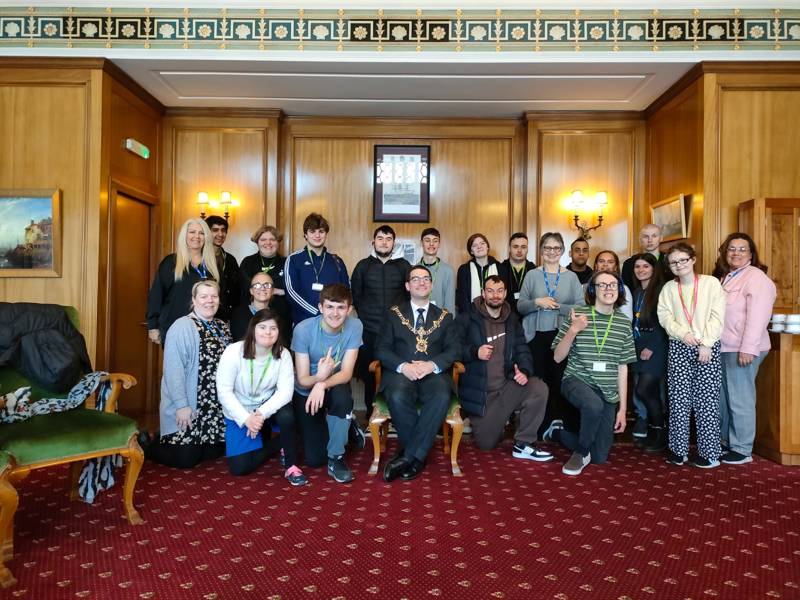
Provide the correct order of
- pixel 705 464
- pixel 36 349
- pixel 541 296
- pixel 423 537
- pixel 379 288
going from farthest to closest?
pixel 379 288 → pixel 541 296 → pixel 705 464 → pixel 36 349 → pixel 423 537

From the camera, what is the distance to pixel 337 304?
12.7 ft

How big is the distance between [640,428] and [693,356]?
908mm

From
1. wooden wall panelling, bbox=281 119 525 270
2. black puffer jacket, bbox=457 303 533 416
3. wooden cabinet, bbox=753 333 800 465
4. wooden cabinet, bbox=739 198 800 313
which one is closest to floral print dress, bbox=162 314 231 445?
black puffer jacket, bbox=457 303 533 416

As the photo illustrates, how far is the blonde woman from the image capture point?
4.48m

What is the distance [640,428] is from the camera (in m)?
4.84

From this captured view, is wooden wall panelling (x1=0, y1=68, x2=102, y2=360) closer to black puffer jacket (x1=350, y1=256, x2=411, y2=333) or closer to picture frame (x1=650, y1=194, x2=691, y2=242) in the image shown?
black puffer jacket (x1=350, y1=256, x2=411, y2=333)

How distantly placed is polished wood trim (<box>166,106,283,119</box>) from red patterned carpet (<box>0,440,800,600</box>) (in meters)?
4.13

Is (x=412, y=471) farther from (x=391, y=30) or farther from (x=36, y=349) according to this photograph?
(x=391, y=30)

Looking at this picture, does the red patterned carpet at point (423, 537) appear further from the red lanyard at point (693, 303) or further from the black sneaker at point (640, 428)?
the red lanyard at point (693, 303)

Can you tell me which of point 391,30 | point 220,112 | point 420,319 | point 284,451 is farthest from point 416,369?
point 220,112

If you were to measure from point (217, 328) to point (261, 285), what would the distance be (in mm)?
419

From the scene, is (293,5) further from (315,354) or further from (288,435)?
(288,435)

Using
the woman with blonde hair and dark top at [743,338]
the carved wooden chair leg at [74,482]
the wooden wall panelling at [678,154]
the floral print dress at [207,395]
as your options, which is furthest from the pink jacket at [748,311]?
the carved wooden chair leg at [74,482]

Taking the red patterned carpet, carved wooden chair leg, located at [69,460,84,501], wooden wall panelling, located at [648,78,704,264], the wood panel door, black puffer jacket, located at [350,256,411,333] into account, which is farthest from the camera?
the wood panel door
